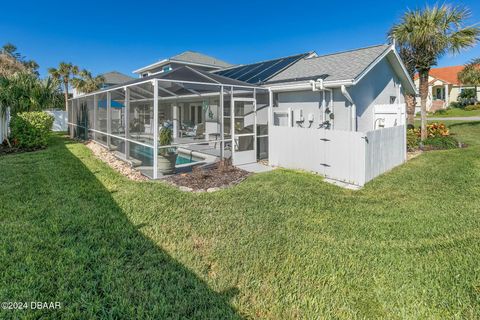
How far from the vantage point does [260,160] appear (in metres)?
11.5

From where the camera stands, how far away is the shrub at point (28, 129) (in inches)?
531

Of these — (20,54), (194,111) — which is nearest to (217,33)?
(194,111)

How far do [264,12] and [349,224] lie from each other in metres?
23.3

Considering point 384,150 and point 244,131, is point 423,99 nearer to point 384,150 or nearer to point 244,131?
point 384,150

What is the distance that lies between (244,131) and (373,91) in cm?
561

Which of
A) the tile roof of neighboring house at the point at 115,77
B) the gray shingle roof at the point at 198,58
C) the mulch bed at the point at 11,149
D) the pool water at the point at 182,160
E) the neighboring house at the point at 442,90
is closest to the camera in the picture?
the pool water at the point at 182,160

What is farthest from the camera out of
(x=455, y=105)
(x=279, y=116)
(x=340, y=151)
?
(x=455, y=105)

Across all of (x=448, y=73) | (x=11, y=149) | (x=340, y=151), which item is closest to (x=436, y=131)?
(x=340, y=151)

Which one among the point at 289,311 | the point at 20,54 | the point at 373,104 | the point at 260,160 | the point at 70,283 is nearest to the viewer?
the point at 289,311

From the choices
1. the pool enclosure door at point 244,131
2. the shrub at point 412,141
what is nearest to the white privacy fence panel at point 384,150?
the shrub at point 412,141

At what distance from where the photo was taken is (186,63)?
79.1 ft

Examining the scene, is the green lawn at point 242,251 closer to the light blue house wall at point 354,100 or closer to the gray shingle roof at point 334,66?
the light blue house wall at point 354,100

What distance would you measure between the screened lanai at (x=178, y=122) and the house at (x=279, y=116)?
0.11ft

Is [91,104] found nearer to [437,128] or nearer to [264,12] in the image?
[264,12]
